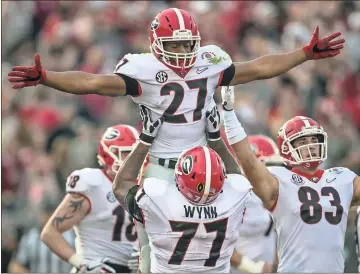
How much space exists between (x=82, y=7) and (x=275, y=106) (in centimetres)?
370

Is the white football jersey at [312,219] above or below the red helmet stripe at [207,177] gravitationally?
below

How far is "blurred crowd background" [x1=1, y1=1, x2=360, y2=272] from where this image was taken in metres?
14.2

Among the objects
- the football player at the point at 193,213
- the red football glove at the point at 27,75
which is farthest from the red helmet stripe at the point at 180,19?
the red football glove at the point at 27,75

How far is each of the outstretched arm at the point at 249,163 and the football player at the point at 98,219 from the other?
1.51 meters

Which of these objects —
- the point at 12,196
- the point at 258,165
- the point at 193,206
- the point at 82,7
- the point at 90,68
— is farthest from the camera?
the point at 82,7

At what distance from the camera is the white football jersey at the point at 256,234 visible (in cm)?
1003

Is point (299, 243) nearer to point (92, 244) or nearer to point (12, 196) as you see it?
point (92, 244)

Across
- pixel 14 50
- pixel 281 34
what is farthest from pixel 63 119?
pixel 281 34

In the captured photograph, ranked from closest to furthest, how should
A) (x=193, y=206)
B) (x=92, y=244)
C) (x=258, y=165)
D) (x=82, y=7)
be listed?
(x=193, y=206), (x=258, y=165), (x=92, y=244), (x=82, y=7)

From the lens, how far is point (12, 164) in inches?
574

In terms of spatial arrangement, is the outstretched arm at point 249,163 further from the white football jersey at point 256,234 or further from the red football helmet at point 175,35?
the white football jersey at point 256,234

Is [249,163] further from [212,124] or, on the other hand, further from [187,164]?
[187,164]

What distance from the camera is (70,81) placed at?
7828mm

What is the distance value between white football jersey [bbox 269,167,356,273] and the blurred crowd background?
16.5 ft
